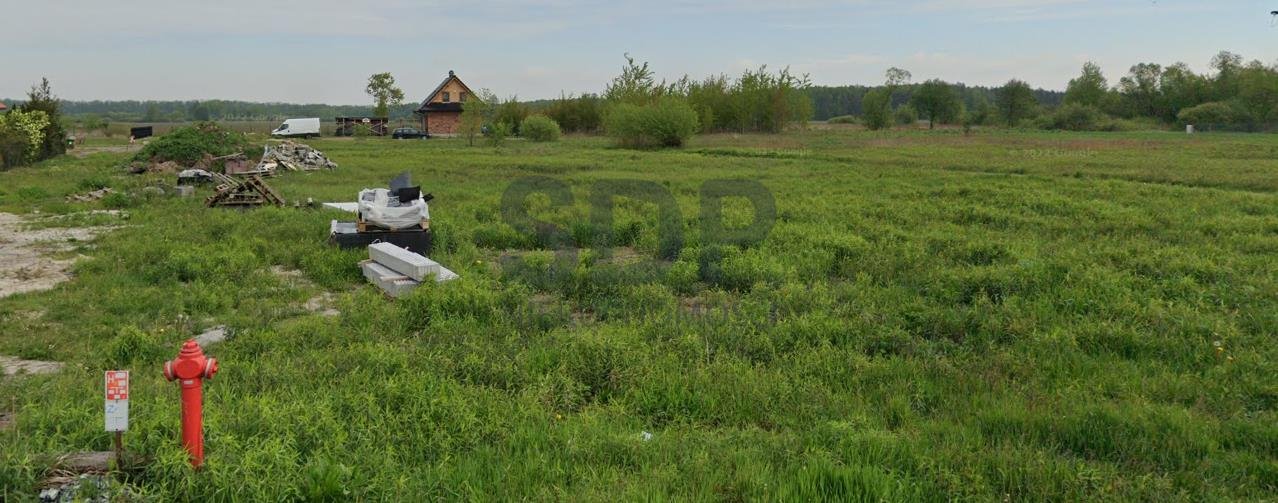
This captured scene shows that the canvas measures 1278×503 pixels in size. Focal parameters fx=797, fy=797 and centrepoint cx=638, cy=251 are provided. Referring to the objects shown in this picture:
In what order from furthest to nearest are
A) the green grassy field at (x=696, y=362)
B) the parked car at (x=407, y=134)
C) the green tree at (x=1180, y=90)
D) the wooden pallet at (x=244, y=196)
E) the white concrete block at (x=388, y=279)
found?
the green tree at (x=1180, y=90), the parked car at (x=407, y=134), the wooden pallet at (x=244, y=196), the white concrete block at (x=388, y=279), the green grassy field at (x=696, y=362)

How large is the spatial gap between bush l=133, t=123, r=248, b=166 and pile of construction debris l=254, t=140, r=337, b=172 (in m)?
1.04

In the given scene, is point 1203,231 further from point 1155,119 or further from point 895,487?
point 1155,119

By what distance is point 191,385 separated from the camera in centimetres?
321

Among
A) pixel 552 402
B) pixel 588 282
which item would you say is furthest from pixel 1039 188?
pixel 552 402

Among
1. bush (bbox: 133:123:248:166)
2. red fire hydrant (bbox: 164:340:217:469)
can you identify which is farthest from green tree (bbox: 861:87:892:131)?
red fire hydrant (bbox: 164:340:217:469)

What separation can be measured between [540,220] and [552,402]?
294 inches

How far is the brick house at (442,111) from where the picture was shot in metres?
55.2

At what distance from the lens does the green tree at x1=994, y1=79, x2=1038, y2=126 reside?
6769cm

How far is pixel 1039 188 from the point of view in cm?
1532

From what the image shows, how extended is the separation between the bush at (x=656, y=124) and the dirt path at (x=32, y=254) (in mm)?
25125

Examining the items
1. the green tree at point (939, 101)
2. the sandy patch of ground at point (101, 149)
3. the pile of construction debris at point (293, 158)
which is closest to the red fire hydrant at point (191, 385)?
the pile of construction debris at point (293, 158)

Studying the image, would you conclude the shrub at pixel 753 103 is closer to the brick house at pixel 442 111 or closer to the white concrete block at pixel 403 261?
the brick house at pixel 442 111

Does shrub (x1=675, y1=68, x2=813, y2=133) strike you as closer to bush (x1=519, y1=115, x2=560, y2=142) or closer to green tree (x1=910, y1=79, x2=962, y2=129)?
bush (x1=519, y1=115, x2=560, y2=142)

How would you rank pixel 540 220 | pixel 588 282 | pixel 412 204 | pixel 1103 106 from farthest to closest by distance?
pixel 1103 106
pixel 540 220
pixel 412 204
pixel 588 282
